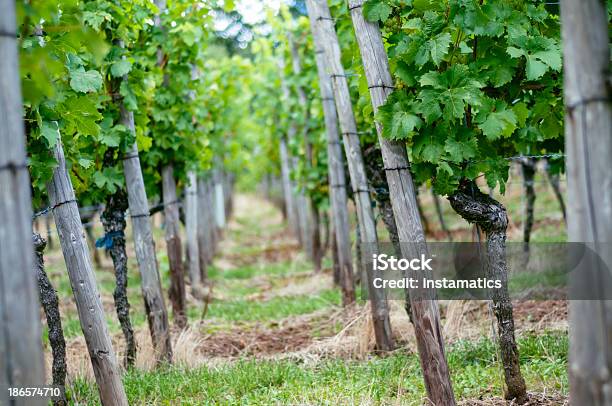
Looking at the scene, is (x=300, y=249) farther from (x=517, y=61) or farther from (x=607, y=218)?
(x=607, y=218)

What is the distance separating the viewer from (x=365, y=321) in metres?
5.84

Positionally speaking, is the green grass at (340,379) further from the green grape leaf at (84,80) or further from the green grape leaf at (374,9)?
the green grape leaf at (374,9)

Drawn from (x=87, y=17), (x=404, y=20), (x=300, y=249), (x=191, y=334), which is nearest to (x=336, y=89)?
(x=404, y=20)

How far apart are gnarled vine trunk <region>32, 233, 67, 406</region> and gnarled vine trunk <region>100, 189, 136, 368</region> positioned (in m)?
1.33

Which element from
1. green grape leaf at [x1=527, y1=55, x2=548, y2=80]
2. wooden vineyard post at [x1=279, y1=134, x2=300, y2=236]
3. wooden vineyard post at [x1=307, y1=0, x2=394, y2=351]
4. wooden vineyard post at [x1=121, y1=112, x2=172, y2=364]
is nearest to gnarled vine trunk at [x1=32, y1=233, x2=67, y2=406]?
wooden vineyard post at [x1=121, y1=112, x2=172, y2=364]

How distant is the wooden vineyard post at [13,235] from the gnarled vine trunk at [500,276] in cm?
264

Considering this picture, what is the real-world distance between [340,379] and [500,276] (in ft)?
4.52

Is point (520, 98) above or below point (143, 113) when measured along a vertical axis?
below

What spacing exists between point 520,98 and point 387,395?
2.10 meters

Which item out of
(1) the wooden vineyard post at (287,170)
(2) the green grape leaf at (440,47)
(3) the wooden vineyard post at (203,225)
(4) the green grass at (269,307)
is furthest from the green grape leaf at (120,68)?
(1) the wooden vineyard post at (287,170)

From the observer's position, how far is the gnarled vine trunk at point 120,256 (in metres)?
5.74

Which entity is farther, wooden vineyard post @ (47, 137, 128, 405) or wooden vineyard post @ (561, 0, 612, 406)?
wooden vineyard post @ (47, 137, 128, 405)

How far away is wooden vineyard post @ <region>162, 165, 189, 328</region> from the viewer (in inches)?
294

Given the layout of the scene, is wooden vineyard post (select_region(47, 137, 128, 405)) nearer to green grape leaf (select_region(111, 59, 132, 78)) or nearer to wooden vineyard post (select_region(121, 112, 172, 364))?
green grape leaf (select_region(111, 59, 132, 78))
